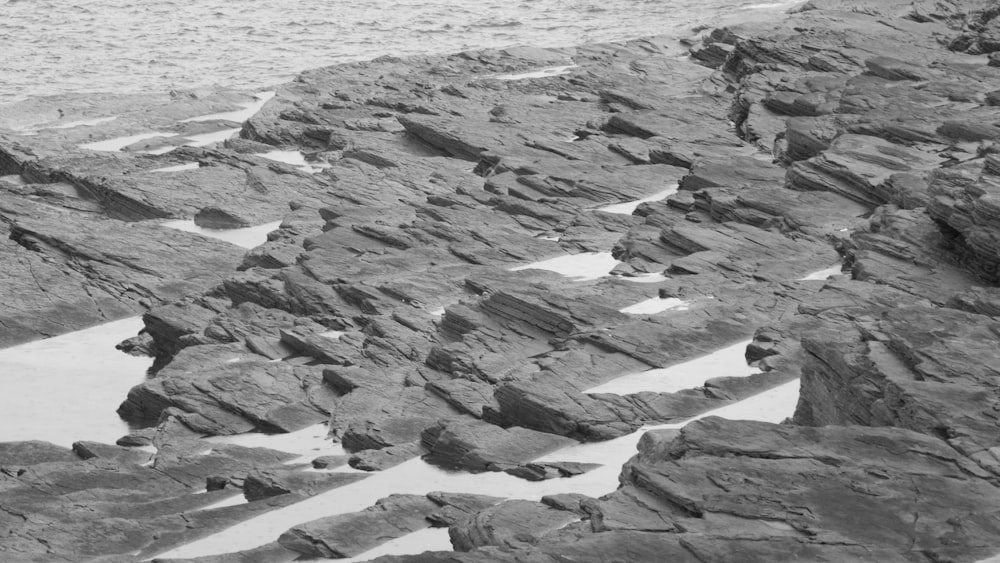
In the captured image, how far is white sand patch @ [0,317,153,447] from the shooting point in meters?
22.1

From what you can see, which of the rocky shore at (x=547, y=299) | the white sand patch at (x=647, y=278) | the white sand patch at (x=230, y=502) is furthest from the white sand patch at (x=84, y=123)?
the white sand patch at (x=230, y=502)

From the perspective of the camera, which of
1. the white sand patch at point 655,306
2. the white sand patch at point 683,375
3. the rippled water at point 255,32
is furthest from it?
the rippled water at point 255,32

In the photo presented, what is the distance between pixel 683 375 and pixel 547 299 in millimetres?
3125

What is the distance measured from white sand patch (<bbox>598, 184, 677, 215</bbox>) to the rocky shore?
0.12 m

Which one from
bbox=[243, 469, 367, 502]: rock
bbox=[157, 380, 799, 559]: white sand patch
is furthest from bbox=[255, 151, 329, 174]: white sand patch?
bbox=[157, 380, 799, 559]: white sand patch

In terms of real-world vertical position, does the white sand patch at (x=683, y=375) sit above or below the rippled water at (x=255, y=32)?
above

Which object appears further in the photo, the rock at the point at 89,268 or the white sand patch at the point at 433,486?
the rock at the point at 89,268

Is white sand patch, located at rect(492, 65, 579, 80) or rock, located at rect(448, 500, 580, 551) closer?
rock, located at rect(448, 500, 580, 551)

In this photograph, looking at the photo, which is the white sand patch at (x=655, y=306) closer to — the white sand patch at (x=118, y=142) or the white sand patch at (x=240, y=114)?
the white sand patch at (x=118, y=142)

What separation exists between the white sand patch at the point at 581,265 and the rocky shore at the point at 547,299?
11 cm

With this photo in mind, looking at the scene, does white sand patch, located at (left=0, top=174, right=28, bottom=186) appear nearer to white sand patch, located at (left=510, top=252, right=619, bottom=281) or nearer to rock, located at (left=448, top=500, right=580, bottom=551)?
white sand patch, located at (left=510, top=252, right=619, bottom=281)

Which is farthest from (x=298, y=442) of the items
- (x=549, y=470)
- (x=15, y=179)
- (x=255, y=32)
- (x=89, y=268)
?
(x=255, y=32)

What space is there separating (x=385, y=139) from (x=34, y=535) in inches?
872

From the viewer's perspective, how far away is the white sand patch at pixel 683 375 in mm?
19500
